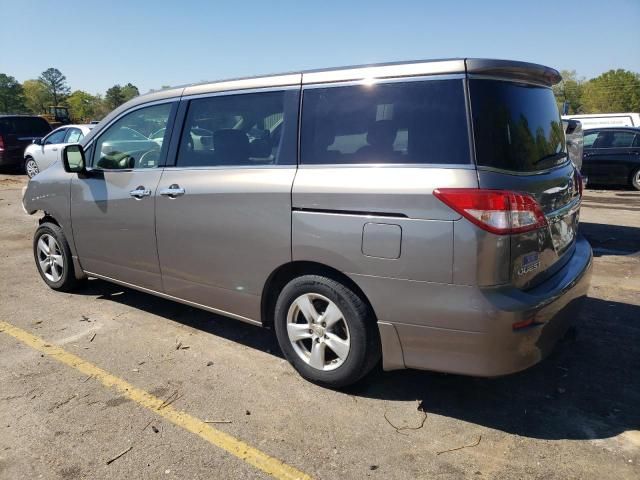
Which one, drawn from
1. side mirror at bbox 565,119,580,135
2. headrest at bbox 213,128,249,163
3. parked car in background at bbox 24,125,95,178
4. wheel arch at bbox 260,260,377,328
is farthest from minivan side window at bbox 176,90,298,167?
parked car in background at bbox 24,125,95,178

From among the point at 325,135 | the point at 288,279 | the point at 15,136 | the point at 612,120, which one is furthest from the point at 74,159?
the point at 612,120

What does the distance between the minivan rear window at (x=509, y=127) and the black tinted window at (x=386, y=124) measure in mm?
83

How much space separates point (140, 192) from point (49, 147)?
500 inches

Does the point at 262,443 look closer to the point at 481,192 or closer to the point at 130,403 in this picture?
the point at 130,403

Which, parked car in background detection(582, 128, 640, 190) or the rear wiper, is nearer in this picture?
the rear wiper

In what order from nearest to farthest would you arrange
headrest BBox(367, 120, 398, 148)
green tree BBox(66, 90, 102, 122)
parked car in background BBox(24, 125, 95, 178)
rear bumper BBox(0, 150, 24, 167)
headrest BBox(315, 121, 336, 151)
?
1. headrest BBox(367, 120, 398, 148)
2. headrest BBox(315, 121, 336, 151)
3. parked car in background BBox(24, 125, 95, 178)
4. rear bumper BBox(0, 150, 24, 167)
5. green tree BBox(66, 90, 102, 122)

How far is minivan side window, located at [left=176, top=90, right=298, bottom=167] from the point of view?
338 centimetres

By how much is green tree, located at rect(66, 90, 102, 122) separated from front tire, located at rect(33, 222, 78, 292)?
447 feet

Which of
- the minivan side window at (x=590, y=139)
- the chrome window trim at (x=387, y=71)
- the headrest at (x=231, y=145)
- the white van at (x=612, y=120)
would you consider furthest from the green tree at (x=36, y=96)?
the chrome window trim at (x=387, y=71)

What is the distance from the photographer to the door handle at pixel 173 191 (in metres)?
3.83

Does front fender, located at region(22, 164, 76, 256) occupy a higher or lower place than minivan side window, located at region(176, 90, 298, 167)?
lower

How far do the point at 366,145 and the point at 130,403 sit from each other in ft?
6.94

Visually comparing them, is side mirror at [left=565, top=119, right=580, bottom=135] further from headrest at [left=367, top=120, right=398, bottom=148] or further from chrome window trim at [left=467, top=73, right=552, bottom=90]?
headrest at [left=367, top=120, right=398, bottom=148]

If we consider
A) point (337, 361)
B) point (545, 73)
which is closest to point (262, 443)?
point (337, 361)
